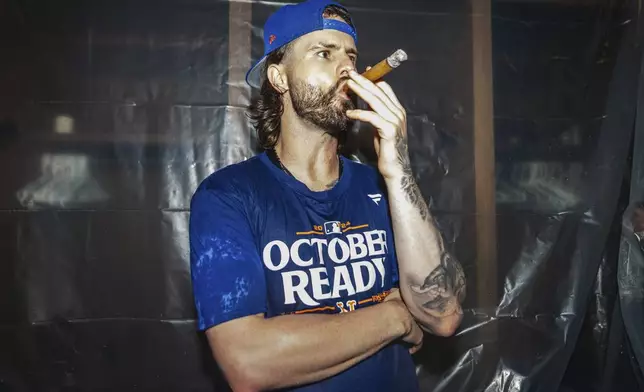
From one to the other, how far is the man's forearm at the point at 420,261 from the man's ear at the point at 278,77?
0.37m

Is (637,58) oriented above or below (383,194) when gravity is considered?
above

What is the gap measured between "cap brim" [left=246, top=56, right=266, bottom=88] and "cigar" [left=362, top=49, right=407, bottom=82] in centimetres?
37

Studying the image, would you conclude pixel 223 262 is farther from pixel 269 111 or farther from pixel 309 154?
pixel 269 111

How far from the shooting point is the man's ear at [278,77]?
4.20 feet

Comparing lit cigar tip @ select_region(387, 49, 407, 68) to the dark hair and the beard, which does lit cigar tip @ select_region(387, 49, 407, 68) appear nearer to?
the beard

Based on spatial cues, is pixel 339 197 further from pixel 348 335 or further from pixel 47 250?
pixel 47 250

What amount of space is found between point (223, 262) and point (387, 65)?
19.9 inches

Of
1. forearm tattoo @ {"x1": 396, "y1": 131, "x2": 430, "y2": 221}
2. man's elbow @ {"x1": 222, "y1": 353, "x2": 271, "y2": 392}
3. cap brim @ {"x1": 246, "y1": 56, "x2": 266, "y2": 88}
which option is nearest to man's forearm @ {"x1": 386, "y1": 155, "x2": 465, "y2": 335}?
forearm tattoo @ {"x1": 396, "y1": 131, "x2": 430, "y2": 221}

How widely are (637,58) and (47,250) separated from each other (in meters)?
1.91

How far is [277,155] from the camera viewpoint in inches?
49.6

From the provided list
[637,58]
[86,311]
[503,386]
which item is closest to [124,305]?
[86,311]

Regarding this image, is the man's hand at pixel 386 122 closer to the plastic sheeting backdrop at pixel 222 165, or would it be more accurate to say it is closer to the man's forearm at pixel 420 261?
the man's forearm at pixel 420 261

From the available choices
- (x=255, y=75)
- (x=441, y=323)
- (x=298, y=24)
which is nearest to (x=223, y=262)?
(x=441, y=323)

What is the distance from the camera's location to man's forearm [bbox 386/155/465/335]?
1063 mm
